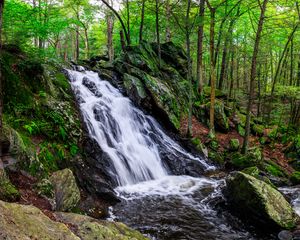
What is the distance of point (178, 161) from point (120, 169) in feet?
9.99

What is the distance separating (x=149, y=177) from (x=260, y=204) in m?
4.40

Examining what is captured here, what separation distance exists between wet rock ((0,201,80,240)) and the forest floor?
11.0m

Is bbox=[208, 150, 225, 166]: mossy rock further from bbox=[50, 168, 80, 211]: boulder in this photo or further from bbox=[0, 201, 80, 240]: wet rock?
bbox=[0, 201, 80, 240]: wet rock

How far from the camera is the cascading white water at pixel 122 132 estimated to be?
10.2m

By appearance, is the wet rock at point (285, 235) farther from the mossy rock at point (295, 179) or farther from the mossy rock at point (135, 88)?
the mossy rock at point (135, 88)

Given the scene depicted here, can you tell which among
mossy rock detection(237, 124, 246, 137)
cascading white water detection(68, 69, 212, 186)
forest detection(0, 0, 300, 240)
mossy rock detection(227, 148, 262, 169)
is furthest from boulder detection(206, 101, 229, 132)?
cascading white water detection(68, 69, 212, 186)

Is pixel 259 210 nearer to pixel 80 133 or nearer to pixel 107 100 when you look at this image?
pixel 80 133

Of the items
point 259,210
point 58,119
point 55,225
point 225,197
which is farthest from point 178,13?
point 55,225

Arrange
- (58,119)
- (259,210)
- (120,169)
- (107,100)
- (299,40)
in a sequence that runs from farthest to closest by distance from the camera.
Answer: (299,40) < (107,100) < (120,169) < (58,119) < (259,210)

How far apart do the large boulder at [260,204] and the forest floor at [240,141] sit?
6.32 metres

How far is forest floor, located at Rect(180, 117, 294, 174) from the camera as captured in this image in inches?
559

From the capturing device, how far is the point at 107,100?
13.2 m

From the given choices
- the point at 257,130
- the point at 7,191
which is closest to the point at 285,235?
the point at 7,191

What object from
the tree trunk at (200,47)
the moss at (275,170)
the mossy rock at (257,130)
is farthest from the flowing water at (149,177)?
the mossy rock at (257,130)
